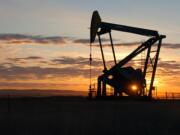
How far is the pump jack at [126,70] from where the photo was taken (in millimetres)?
43875

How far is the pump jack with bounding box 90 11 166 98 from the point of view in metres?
43.9

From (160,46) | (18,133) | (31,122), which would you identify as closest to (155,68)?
(160,46)

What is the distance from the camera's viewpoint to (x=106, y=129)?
1739 cm

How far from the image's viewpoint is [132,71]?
44.2 metres

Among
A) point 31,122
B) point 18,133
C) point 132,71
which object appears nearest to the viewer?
point 18,133

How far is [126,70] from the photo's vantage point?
44188 mm

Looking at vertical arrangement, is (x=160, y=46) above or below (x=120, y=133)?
above

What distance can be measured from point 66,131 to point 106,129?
1572 mm

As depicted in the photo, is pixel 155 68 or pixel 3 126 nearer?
pixel 3 126

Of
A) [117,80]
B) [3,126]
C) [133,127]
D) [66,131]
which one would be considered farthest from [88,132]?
[117,80]

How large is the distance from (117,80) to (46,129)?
89.4 ft

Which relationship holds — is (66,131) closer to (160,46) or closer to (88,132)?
(88,132)

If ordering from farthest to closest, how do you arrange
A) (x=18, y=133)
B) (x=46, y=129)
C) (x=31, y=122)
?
(x=31, y=122)
(x=46, y=129)
(x=18, y=133)

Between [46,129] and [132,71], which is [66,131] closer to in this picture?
[46,129]
